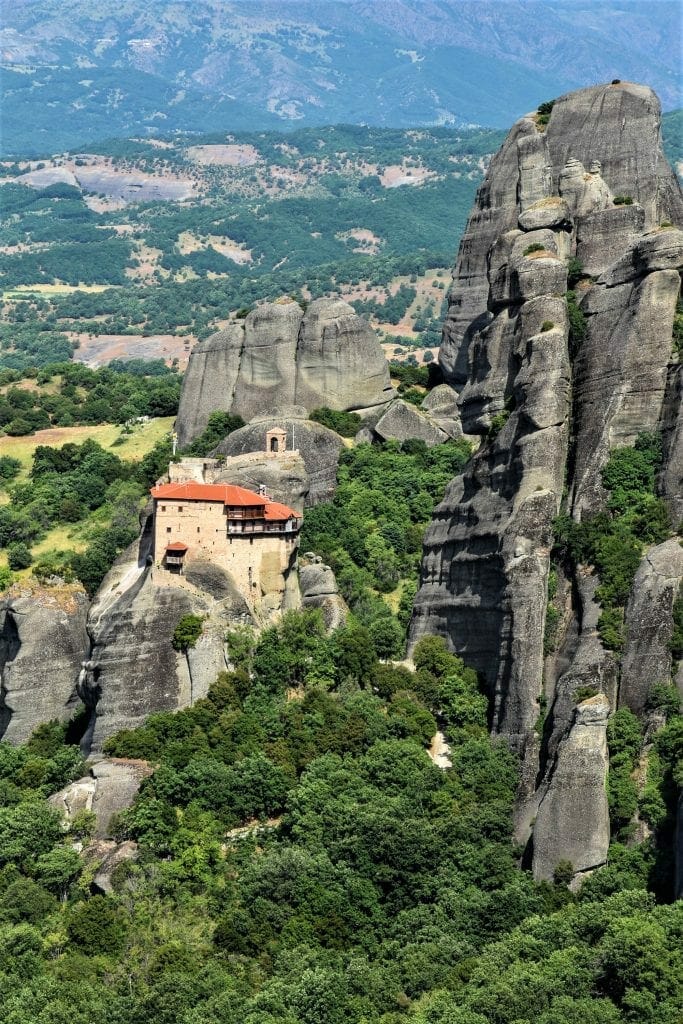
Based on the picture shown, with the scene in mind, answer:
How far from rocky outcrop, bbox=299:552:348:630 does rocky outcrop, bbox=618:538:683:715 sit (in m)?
16.2

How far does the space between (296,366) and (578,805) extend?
142 ft

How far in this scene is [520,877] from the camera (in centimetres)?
6328

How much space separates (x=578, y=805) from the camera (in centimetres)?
6266

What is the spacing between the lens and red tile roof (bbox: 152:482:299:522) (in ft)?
254

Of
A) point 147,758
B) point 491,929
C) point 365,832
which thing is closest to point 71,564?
point 147,758

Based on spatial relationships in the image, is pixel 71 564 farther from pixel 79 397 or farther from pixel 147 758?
pixel 79 397

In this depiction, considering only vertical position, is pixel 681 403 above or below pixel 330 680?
above

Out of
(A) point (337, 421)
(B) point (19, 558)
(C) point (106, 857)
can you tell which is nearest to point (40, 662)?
(C) point (106, 857)

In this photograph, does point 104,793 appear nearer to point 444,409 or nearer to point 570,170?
point 444,409

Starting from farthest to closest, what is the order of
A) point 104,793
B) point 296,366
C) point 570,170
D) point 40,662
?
point 296,366 < point 570,170 < point 40,662 < point 104,793

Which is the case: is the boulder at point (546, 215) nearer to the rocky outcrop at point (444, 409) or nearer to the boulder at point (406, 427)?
the rocky outcrop at point (444, 409)

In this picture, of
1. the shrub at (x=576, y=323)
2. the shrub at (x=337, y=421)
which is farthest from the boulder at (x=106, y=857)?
the shrub at (x=337, y=421)

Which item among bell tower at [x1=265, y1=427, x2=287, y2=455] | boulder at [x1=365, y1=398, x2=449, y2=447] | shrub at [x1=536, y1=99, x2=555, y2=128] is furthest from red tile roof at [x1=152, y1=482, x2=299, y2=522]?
shrub at [x1=536, y1=99, x2=555, y2=128]

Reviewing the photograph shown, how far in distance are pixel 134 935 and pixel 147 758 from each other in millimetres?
8976
